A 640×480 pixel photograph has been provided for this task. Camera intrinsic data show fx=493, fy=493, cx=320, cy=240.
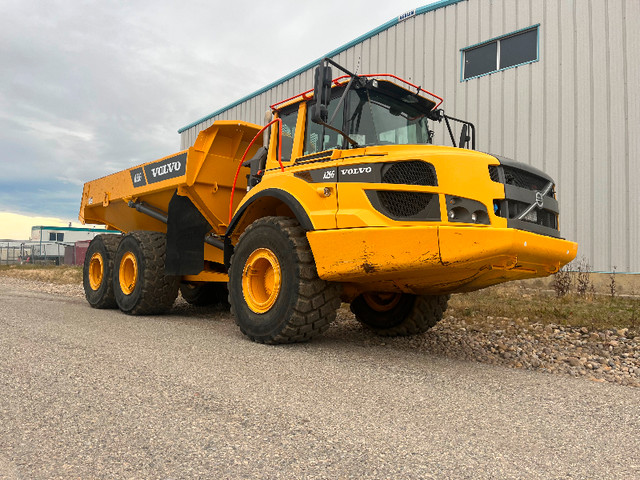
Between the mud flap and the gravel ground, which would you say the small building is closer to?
the mud flap

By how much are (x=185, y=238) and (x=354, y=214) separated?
11.5ft

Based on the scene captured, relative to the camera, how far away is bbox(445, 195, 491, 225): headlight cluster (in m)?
3.77

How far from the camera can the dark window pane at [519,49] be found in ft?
35.4

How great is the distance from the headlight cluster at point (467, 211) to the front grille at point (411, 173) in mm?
205

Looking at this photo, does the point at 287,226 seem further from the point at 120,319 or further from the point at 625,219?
the point at 625,219

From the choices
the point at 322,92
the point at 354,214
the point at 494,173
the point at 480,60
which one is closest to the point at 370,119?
the point at 322,92

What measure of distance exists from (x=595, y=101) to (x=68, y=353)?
10.3 m

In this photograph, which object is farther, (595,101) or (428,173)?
(595,101)

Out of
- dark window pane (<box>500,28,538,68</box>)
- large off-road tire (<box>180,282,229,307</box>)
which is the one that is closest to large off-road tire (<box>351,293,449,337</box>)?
large off-road tire (<box>180,282,229,307</box>)

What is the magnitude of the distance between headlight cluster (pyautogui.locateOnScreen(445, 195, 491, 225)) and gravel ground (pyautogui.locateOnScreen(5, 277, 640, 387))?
5.28ft

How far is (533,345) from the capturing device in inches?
213

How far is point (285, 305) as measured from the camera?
15.1 feet

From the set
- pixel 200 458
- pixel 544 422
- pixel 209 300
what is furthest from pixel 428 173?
pixel 209 300

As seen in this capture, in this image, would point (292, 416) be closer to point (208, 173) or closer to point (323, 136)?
point (323, 136)
